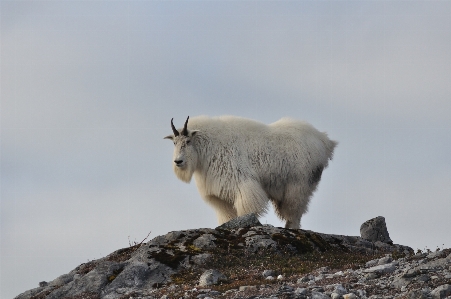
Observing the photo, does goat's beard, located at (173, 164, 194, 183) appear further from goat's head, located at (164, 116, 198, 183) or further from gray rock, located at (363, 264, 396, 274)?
gray rock, located at (363, 264, 396, 274)

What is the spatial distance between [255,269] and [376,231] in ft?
19.7

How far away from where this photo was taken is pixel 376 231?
695 inches

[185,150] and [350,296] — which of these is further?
[185,150]

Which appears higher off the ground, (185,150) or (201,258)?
(185,150)

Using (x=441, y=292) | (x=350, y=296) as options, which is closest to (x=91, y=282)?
(x=350, y=296)

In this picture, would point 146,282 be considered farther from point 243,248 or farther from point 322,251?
point 322,251

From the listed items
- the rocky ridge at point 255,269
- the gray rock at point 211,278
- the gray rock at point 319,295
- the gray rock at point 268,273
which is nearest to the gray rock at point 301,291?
the rocky ridge at point 255,269

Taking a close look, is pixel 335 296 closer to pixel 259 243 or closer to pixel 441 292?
pixel 441 292

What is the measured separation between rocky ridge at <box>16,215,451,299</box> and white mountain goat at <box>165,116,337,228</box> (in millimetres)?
2923

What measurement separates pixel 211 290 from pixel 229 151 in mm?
8651

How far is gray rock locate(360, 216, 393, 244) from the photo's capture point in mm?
17594

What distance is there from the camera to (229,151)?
62.5 feet

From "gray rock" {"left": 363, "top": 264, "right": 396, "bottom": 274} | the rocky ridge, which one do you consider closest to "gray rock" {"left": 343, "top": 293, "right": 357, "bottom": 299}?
the rocky ridge

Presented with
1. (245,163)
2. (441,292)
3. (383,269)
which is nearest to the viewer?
(441,292)
